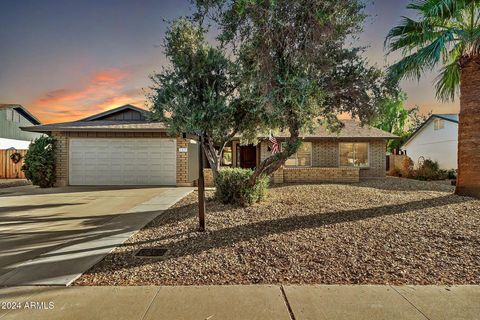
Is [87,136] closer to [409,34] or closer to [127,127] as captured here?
[127,127]

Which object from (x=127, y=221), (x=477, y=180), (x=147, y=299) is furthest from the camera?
(x=477, y=180)

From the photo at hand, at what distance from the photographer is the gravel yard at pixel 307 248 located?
3182mm

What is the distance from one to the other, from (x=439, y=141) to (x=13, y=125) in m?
35.3

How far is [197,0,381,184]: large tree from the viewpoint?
217 inches

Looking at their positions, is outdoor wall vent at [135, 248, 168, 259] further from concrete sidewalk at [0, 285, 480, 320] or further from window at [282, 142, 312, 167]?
window at [282, 142, 312, 167]

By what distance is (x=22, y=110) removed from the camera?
23328 millimetres

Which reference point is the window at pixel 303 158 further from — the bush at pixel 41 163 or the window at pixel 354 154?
the bush at pixel 41 163

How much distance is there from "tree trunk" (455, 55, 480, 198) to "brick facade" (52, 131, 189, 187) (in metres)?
10.6

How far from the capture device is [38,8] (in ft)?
26.2

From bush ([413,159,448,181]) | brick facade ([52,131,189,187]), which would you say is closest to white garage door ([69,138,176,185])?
brick facade ([52,131,189,187])

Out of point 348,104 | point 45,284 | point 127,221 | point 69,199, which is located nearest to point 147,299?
point 45,284

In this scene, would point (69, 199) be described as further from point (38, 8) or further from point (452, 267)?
point (452, 267)

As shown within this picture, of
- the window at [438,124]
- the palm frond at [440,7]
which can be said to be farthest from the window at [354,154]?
the palm frond at [440,7]

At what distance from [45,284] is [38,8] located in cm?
905
